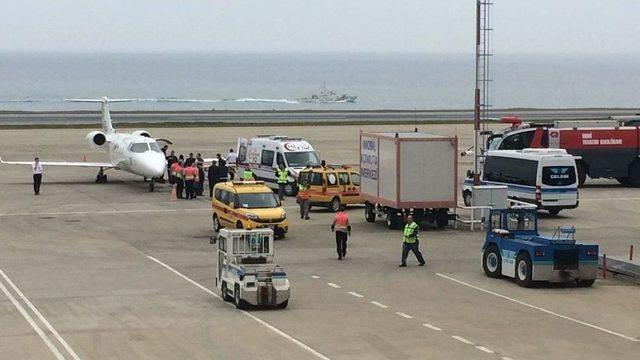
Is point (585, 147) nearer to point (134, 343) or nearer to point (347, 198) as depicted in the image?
point (347, 198)

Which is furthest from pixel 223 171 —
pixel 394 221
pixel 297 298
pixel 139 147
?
pixel 297 298

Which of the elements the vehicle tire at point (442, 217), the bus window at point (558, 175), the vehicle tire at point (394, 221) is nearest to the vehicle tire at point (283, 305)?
the vehicle tire at point (394, 221)

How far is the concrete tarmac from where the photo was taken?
72.7ft

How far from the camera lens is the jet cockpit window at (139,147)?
170ft

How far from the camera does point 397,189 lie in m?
38.6

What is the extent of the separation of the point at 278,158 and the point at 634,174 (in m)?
14.9

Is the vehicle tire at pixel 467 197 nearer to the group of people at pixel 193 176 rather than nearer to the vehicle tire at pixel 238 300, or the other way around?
the group of people at pixel 193 176

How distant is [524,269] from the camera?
28922 mm

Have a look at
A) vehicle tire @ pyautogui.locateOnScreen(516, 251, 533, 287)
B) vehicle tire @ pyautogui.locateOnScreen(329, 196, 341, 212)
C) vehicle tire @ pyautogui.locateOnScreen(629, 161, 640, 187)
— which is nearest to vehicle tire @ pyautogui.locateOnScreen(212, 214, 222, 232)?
vehicle tire @ pyautogui.locateOnScreen(329, 196, 341, 212)

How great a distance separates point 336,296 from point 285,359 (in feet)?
21.8

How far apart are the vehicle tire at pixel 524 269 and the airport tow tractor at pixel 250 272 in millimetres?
5941

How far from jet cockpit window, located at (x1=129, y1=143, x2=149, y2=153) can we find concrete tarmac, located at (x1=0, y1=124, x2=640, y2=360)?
688cm

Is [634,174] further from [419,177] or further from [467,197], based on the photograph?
[419,177]

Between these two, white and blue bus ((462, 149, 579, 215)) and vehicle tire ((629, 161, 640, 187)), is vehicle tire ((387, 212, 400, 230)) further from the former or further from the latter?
vehicle tire ((629, 161, 640, 187))
